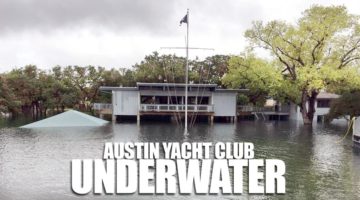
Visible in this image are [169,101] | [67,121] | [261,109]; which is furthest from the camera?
[261,109]

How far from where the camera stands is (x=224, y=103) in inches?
1876

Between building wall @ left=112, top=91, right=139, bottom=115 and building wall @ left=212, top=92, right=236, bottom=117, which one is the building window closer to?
building wall @ left=212, top=92, right=236, bottom=117

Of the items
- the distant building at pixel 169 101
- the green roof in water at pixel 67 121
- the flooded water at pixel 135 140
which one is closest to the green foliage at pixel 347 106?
the flooded water at pixel 135 140

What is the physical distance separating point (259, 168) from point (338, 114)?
10.3 m

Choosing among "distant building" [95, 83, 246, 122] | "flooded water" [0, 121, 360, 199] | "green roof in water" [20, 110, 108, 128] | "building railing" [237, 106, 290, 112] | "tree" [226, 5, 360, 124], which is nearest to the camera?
"flooded water" [0, 121, 360, 199]

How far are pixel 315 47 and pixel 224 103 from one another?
Answer: 12.2m

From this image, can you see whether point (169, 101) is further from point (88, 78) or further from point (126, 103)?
point (88, 78)

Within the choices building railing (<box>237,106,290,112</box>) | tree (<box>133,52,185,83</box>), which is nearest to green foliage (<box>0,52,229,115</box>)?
tree (<box>133,52,185,83</box>)

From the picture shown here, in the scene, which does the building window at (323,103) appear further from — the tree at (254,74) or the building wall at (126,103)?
the building wall at (126,103)

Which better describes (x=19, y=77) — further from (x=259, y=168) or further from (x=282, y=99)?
(x=259, y=168)

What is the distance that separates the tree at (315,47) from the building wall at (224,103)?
251 inches

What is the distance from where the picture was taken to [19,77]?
55.9m

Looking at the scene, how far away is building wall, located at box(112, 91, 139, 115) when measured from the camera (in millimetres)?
46094

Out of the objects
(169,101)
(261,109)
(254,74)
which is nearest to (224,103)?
(254,74)
